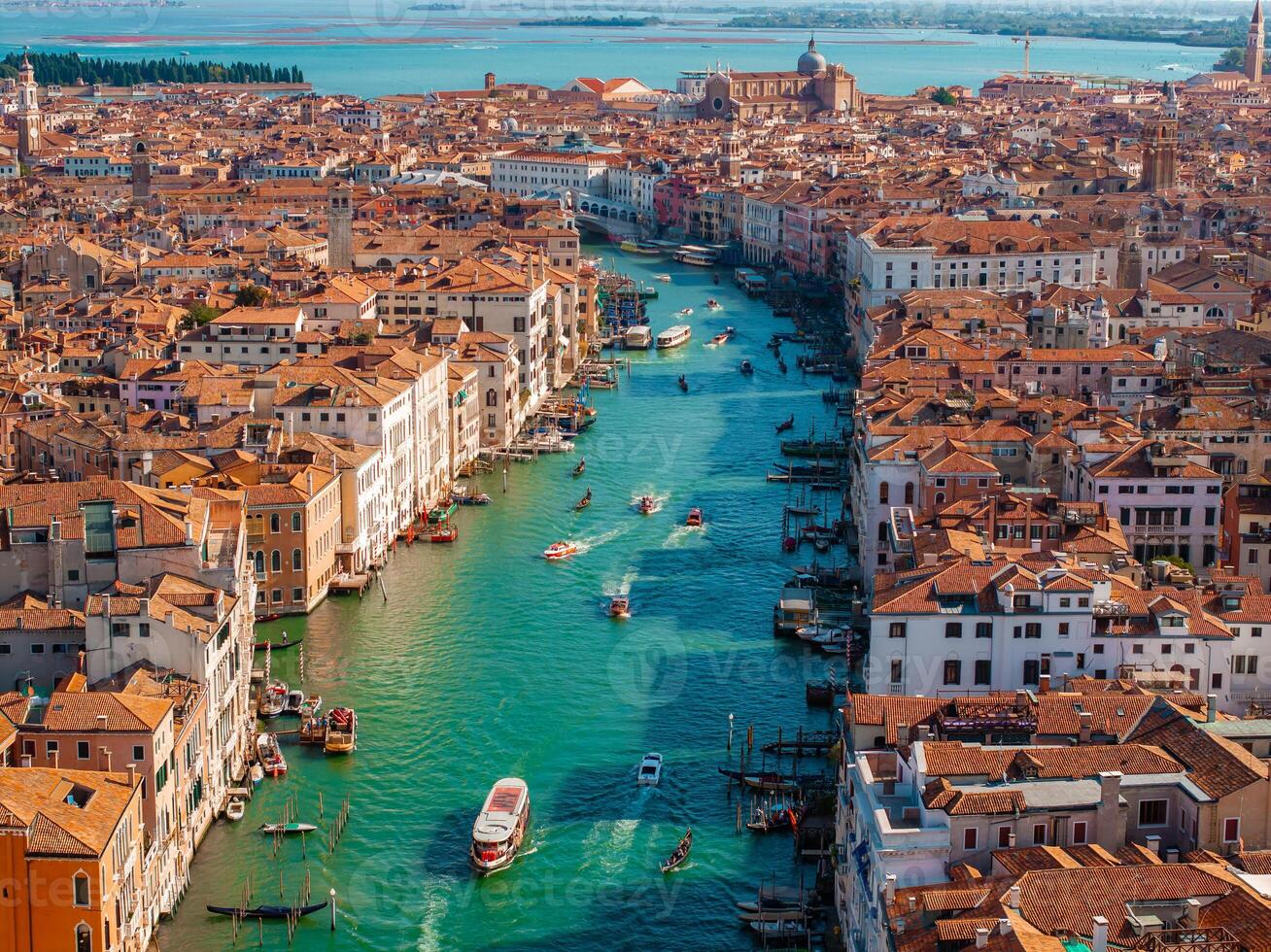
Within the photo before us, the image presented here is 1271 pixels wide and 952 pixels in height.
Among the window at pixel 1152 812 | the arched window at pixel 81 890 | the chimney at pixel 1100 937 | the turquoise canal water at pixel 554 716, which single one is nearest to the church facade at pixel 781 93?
the turquoise canal water at pixel 554 716

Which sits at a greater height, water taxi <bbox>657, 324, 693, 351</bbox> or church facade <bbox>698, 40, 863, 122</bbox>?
church facade <bbox>698, 40, 863, 122</bbox>

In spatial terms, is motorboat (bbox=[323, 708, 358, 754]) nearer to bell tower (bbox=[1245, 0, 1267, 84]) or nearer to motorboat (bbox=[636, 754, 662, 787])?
motorboat (bbox=[636, 754, 662, 787])

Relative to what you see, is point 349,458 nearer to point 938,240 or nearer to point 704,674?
point 704,674

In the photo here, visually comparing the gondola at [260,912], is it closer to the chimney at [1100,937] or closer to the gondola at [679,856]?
the gondola at [679,856]

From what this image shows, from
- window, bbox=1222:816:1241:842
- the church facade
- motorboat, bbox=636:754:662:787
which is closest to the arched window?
motorboat, bbox=636:754:662:787

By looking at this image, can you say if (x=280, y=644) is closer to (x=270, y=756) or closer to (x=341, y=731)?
(x=341, y=731)

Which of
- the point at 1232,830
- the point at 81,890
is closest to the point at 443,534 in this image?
the point at 81,890
